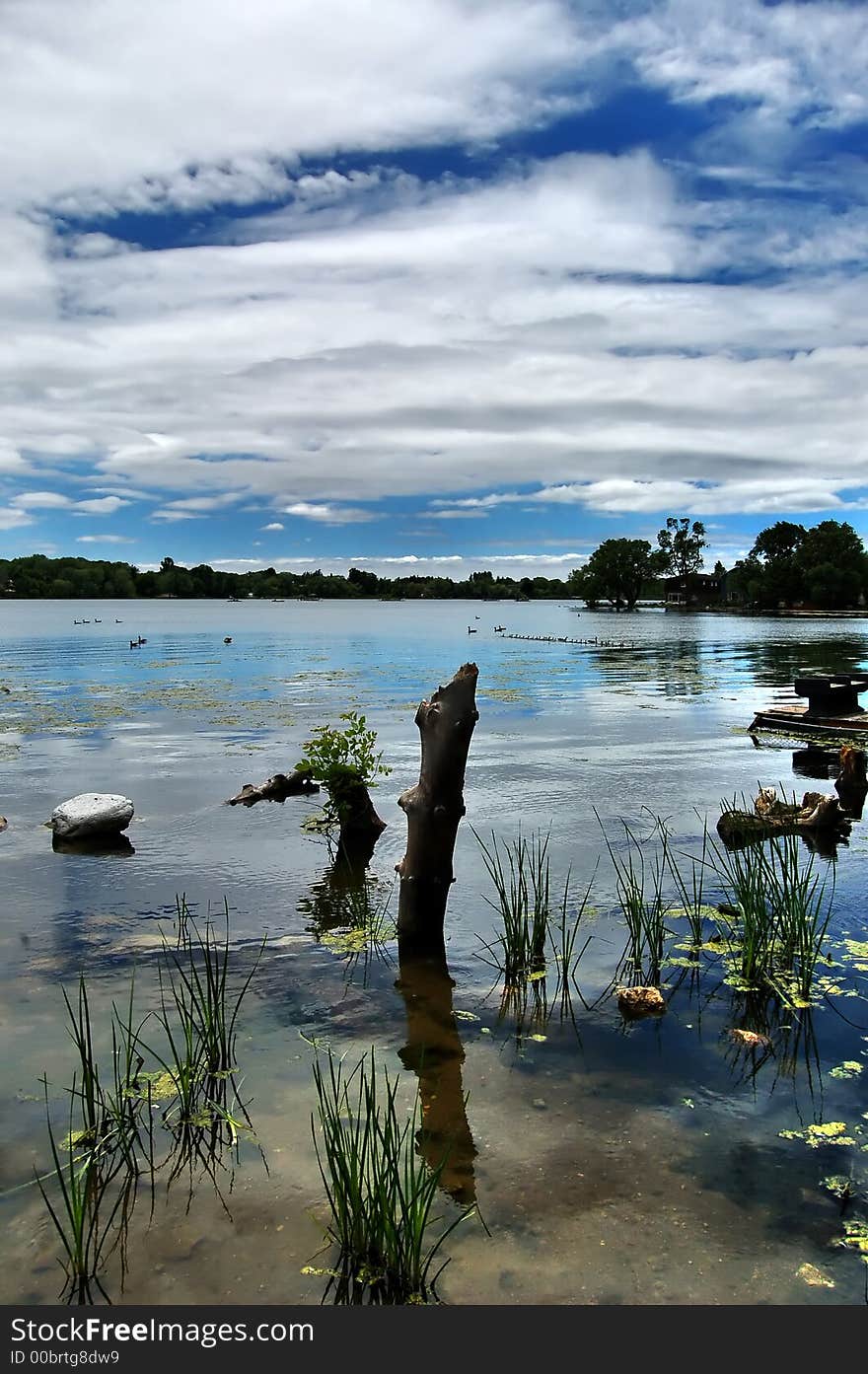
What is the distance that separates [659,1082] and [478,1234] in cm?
230

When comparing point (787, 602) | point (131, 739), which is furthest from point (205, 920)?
point (787, 602)

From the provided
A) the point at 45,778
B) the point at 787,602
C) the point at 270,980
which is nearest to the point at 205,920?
the point at 270,980

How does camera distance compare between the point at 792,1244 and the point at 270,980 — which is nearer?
the point at 792,1244

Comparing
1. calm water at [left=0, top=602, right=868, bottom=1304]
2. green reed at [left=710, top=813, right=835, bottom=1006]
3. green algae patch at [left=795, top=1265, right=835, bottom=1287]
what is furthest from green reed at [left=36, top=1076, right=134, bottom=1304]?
green reed at [left=710, top=813, right=835, bottom=1006]

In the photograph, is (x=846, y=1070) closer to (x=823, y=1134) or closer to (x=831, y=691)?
(x=823, y=1134)

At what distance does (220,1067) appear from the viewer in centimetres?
734

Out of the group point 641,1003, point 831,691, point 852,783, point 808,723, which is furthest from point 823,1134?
point 831,691

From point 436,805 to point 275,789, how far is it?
9459mm

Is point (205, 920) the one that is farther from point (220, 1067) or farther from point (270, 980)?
point (220, 1067)

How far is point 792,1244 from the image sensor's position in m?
5.36

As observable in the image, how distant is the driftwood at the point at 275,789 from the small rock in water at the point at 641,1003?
1033 centimetres
